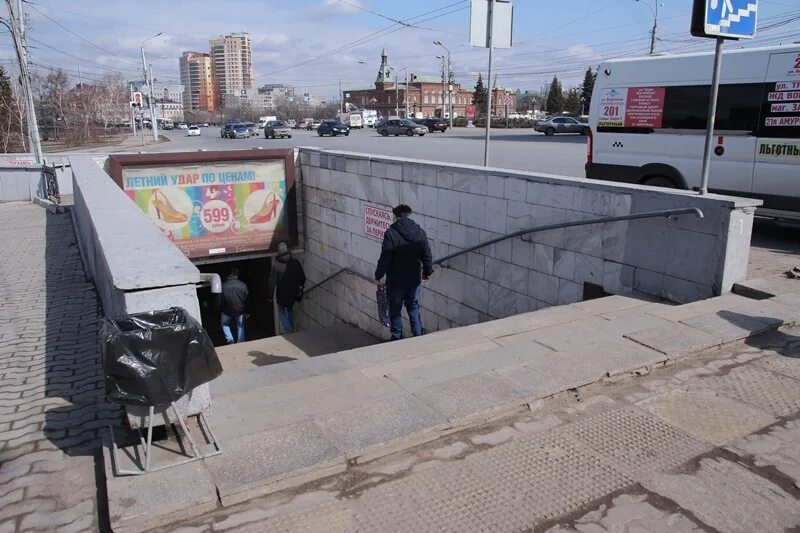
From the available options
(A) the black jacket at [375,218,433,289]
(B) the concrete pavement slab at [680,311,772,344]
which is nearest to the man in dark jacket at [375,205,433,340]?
(A) the black jacket at [375,218,433,289]

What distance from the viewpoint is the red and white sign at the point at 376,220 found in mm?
11234

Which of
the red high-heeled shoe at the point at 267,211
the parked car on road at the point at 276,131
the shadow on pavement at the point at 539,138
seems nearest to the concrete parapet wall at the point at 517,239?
the red high-heeled shoe at the point at 267,211

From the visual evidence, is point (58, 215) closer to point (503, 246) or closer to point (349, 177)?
point (349, 177)

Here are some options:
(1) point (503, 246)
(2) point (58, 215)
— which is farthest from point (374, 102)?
(1) point (503, 246)

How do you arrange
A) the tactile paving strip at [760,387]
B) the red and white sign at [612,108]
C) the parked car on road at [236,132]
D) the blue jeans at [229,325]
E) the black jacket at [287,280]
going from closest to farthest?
the tactile paving strip at [760,387], the red and white sign at [612,108], the blue jeans at [229,325], the black jacket at [287,280], the parked car on road at [236,132]

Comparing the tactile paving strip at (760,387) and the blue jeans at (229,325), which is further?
the blue jeans at (229,325)

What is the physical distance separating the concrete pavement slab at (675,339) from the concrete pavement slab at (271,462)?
2759 mm

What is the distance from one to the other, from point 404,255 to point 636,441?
4.03 m

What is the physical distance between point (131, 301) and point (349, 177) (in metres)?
9.26

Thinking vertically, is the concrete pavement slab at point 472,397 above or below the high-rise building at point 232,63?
below

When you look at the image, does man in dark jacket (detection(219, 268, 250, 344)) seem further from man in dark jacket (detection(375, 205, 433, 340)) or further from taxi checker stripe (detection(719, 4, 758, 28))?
taxi checker stripe (detection(719, 4, 758, 28))

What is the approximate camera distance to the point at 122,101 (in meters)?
93.4

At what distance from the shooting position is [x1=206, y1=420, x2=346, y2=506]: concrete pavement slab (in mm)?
3023

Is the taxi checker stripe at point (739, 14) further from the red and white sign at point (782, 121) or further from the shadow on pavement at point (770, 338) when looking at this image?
the shadow on pavement at point (770, 338)
